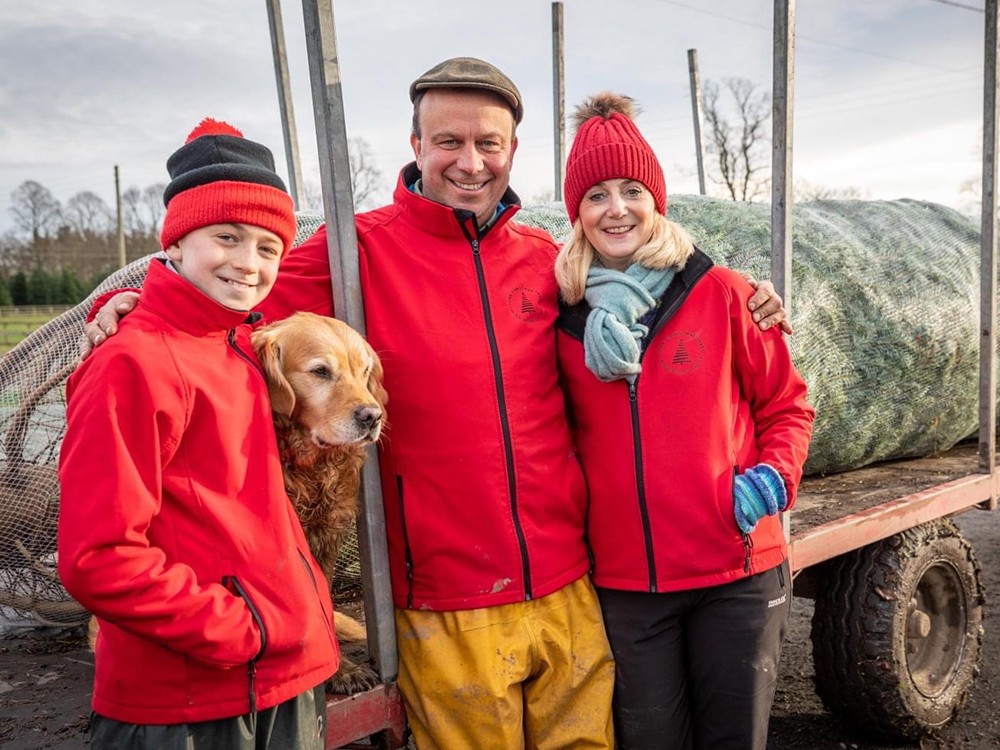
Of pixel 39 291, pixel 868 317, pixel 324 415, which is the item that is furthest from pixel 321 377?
pixel 39 291

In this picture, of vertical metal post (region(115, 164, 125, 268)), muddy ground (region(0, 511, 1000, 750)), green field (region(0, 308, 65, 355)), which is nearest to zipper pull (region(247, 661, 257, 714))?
muddy ground (region(0, 511, 1000, 750))

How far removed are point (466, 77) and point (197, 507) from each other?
4.94 feet

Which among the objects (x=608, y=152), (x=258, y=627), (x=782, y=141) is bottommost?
(x=258, y=627)

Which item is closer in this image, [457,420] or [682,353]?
[457,420]

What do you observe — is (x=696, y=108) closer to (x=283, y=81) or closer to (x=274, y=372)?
(x=283, y=81)

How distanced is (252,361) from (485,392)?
69cm

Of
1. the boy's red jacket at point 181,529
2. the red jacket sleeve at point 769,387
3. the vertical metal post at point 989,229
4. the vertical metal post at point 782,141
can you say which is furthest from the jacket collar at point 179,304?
the vertical metal post at point 989,229

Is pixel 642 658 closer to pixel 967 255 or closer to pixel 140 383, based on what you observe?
pixel 140 383

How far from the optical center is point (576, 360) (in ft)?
9.19

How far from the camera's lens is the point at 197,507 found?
6.26 feet

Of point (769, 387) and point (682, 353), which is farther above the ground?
point (682, 353)

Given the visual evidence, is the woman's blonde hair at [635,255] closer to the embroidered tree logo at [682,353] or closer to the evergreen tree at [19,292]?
the embroidered tree logo at [682,353]

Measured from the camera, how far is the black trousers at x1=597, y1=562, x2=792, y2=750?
2.69 m

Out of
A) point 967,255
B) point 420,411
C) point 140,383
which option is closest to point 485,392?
point 420,411
